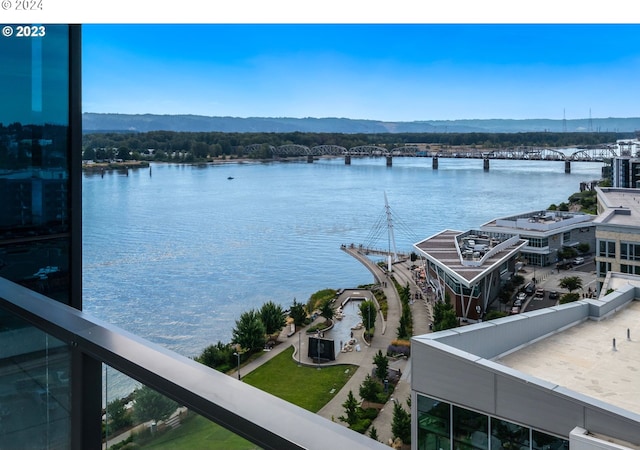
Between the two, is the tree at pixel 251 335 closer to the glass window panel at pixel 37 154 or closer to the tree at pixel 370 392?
the tree at pixel 370 392

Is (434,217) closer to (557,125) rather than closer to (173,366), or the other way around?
(557,125)

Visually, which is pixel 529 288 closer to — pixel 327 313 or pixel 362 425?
pixel 327 313

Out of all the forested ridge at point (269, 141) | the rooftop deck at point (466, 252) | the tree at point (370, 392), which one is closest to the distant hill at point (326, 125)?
the forested ridge at point (269, 141)

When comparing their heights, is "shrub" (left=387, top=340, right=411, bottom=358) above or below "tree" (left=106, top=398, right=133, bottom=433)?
below

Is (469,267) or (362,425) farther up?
(469,267)

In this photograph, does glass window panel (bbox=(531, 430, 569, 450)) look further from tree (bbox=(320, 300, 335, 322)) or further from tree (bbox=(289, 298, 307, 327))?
tree (bbox=(320, 300, 335, 322))

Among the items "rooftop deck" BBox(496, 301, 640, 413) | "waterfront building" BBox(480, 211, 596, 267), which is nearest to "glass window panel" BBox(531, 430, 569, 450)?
"rooftop deck" BBox(496, 301, 640, 413)

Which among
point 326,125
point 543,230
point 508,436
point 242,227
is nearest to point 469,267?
point 543,230

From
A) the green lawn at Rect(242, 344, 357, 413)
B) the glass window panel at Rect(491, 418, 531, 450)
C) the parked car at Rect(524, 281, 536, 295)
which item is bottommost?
the green lawn at Rect(242, 344, 357, 413)
